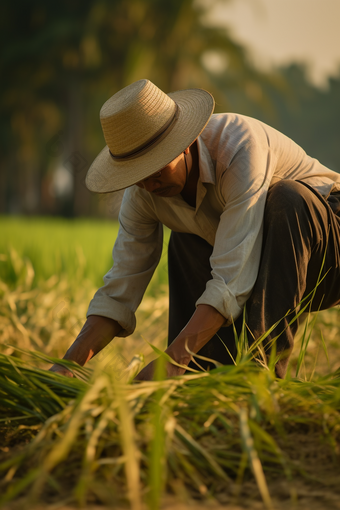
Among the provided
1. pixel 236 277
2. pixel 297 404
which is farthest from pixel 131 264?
pixel 297 404

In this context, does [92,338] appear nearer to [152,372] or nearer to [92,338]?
[92,338]

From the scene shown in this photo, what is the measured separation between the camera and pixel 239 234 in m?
1.51

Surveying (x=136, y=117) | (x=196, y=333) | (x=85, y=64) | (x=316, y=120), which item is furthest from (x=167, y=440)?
(x=316, y=120)

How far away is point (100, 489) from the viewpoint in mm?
837

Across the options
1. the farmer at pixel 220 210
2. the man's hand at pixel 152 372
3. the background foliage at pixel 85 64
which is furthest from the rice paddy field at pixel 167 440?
the background foliage at pixel 85 64

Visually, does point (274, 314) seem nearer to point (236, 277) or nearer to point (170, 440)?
point (236, 277)

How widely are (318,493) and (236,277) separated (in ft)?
2.21

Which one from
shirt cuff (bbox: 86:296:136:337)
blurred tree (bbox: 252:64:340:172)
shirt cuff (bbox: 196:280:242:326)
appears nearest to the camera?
shirt cuff (bbox: 196:280:242:326)

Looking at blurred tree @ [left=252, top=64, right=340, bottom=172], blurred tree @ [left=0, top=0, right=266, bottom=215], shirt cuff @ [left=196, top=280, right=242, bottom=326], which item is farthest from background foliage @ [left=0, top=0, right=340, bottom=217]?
blurred tree @ [left=252, top=64, right=340, bottom=172]

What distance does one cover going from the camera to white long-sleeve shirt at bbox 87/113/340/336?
1497mm

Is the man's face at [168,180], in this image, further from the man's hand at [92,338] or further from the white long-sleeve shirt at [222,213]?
the man's hand at [92,338]

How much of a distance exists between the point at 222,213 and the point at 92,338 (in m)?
0.55

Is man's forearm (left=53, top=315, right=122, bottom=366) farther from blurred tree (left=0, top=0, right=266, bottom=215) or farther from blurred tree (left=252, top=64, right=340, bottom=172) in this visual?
blurred tree (left=252, top=64, right=340, bottom=172)

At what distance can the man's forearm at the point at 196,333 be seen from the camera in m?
1.34
